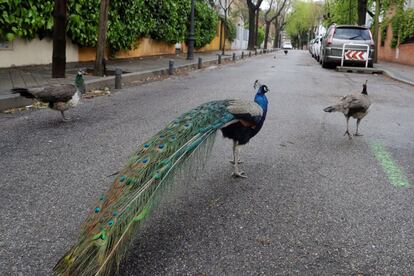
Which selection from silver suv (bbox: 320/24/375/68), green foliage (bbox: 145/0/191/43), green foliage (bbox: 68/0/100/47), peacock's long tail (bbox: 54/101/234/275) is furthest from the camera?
green foliage (bbox: 145/0/191/43)

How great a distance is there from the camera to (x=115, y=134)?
597 cm

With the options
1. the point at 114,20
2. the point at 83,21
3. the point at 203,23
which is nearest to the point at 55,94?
the point at 83,21

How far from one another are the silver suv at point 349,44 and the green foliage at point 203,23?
973 centimetres

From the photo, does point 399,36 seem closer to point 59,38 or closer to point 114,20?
point 114,20

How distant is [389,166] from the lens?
4.82m

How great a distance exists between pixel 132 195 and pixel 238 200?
144 cm

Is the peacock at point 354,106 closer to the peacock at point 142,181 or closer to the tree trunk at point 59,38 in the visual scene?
the peacock at point 142,181

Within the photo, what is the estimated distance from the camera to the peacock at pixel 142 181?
2121mm

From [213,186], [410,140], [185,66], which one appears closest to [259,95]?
[213,186]

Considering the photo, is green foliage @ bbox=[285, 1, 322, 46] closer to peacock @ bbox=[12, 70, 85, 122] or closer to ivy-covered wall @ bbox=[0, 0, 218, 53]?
ivy-covered wall @ bbox=[0, 0, 218, 53]

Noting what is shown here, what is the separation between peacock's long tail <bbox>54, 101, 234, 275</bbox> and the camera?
211 cm

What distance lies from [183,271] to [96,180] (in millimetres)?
1814

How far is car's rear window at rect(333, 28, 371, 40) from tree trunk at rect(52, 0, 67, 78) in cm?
1216

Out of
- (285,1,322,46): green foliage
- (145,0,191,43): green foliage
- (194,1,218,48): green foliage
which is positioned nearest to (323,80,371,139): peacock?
(145,0,191,43): green foliage
